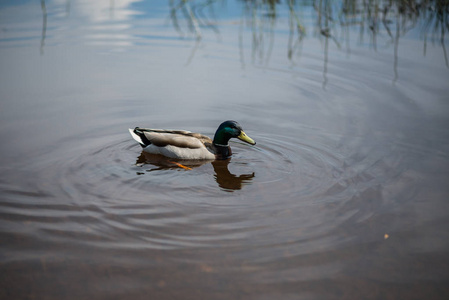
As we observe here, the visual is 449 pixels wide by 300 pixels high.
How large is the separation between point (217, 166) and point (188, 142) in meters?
0.50

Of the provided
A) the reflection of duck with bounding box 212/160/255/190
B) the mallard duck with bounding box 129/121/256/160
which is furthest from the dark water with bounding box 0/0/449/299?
the mallard duck with bounding box 129/121/256/160

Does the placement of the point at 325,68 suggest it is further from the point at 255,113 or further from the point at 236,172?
the point at 236,172

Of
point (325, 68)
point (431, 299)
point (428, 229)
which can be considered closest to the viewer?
point (431, 299)

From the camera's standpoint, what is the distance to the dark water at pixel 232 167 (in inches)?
160

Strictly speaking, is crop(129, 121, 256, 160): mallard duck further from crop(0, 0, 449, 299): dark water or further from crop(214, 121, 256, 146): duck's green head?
crop(0, 0, 449, 299): dark water

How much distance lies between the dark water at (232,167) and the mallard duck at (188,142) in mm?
184

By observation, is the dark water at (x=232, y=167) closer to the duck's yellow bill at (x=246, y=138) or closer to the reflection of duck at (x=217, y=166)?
the reflection of duck at (x=217, y=166)

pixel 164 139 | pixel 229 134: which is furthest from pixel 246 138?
pixel 164 139

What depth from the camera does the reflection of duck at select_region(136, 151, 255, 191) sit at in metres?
5.89

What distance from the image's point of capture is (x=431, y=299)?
3801 millimetres

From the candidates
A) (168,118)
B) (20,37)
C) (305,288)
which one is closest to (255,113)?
(168,118)

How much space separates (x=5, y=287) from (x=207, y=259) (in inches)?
62.2

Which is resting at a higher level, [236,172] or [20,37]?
[20,37]

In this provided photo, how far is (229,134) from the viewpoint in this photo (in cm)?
682
